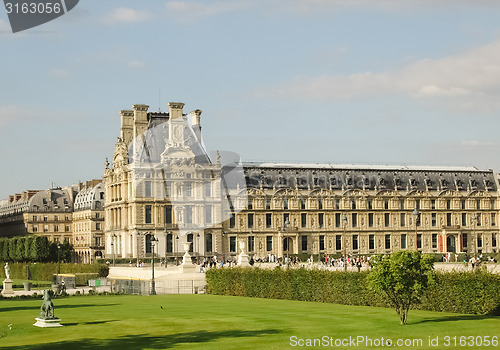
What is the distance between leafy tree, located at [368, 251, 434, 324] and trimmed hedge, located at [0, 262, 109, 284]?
49498 millimetres

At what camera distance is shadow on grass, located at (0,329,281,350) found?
26.3 meters

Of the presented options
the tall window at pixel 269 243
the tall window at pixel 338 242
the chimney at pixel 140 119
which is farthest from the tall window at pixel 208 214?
the tall window at pixel 338 242

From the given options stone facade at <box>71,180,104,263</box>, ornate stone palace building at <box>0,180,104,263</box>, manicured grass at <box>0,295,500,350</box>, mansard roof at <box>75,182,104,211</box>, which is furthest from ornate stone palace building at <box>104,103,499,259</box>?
manicured grass at <box>0,295,500,350</box>

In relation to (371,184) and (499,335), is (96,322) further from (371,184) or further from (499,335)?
(371,184)

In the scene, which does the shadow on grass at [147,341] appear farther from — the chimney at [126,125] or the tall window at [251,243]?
the chimney at [126,125]

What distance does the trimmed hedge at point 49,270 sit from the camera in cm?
8175

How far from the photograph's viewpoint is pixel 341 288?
4172 cm

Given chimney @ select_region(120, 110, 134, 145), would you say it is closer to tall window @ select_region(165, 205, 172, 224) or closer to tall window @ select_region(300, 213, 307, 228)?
tall window @ select_region(165, 205, 172, 224)

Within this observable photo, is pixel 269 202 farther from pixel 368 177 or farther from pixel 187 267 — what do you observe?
pixel 187 267

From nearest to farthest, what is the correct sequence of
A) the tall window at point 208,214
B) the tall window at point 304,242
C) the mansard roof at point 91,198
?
1. the tall window at point 208,214
2. the tall window at point 304,242
3. the mansard roof at point 91,198

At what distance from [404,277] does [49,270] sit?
6400 cm

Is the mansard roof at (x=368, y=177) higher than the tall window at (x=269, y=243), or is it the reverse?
the mansard roof at (x=368, y=177)

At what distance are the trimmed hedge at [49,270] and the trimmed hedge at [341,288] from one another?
27.6 m

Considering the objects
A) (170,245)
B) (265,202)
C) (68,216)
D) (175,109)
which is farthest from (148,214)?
(68,216)
